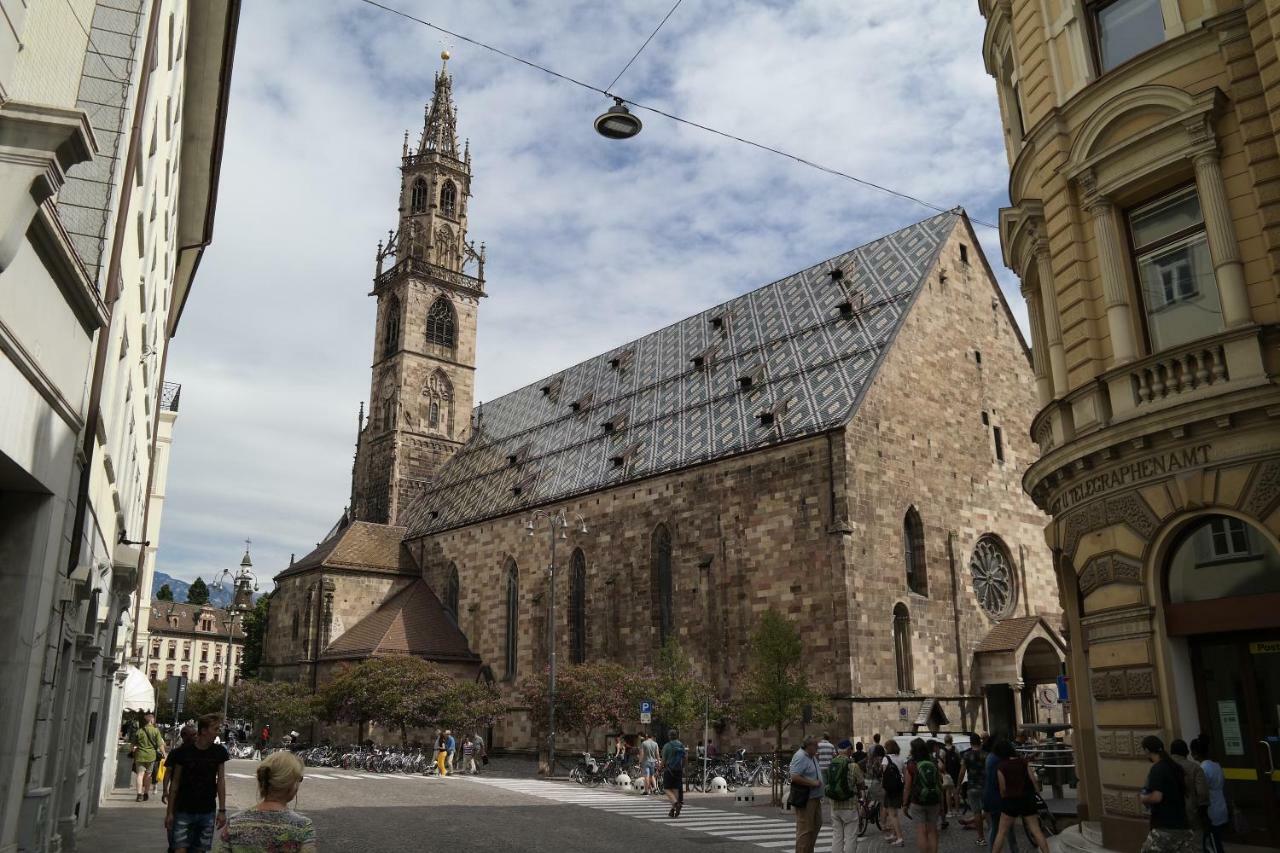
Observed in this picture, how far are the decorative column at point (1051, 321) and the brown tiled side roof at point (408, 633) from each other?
35605 mm

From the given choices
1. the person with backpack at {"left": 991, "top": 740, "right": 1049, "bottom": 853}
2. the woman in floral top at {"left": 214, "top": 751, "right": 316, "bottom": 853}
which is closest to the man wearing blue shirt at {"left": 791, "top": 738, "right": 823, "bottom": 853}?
the person with backpack at {"left": 991, "top": 740, "right": 1049, "bottom": 853}

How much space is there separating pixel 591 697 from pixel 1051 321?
2311 centimetres

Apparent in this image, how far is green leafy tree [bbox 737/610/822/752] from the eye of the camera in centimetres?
2589

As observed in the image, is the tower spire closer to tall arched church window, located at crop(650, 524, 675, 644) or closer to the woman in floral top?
tall arched church window, located at crop(650, 524, 675, 644)

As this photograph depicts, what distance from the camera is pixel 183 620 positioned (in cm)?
11069

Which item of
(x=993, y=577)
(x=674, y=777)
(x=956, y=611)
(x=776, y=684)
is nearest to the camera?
(x=674, y=777)

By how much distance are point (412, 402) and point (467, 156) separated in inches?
693

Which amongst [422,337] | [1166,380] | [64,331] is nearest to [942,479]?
[1166,380]

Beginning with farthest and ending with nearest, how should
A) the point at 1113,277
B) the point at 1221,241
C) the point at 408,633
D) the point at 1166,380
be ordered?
1. the point at 408,633
2. the point at 1113,277
3. the point at 1166,380
4. the point at 1221,241

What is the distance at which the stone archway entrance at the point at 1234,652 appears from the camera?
33.7 ft

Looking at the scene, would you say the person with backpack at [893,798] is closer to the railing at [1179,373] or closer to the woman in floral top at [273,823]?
the railing at [1179,373]

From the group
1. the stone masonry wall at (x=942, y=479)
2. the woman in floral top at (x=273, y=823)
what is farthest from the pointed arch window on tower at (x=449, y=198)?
the woman in floral top at (x=273, y=823)

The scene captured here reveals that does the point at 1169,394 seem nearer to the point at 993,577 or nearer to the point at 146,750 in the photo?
the point at 146,750

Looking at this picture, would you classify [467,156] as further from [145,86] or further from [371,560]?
[145,86]
